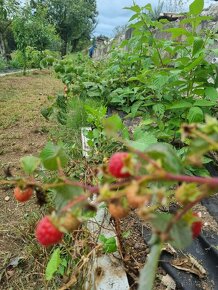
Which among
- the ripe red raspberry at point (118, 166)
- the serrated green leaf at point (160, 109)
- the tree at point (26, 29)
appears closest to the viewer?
the ripe red raspberry at point (118, 166)

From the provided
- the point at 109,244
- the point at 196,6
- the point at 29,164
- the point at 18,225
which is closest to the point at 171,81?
the point at 196,6

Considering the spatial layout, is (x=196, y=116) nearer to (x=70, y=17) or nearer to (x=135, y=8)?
(x=135, y=8)

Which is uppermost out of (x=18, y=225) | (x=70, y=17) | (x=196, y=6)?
(x=70, y=17)

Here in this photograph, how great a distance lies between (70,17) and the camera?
2217 cm

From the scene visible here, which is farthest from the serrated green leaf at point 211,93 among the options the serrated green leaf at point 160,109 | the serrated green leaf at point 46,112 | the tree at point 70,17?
the tree at point 70,17

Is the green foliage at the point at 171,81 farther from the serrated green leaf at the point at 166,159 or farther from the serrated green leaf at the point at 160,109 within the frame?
the serrated green leaf at the point at 166,159

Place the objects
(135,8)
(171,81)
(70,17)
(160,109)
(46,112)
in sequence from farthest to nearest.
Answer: (70,17) → (46,112) → (135,8) → (160,109) → (171,81)

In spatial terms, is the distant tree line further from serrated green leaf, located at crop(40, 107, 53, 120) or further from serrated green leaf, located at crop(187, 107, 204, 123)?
serrated green leaf, located at crop(187, 107, 204, 123)

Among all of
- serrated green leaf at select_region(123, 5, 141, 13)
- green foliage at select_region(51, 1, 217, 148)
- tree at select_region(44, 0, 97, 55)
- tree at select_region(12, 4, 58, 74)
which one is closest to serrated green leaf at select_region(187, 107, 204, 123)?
green foliage at select_region(51, 1, 217, 148)

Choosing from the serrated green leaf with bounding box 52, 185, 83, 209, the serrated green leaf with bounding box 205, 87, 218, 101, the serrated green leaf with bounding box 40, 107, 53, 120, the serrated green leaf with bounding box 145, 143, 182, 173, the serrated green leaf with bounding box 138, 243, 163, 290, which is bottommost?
the serrated green leaf with bounding box 40, 107, 53, 120

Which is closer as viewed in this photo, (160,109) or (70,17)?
(160,109)

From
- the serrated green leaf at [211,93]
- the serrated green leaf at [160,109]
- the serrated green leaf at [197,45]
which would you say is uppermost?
the serrated green leaf at [197,45]

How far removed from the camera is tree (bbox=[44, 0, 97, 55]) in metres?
21.8

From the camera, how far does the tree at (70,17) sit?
21828 millimetres
